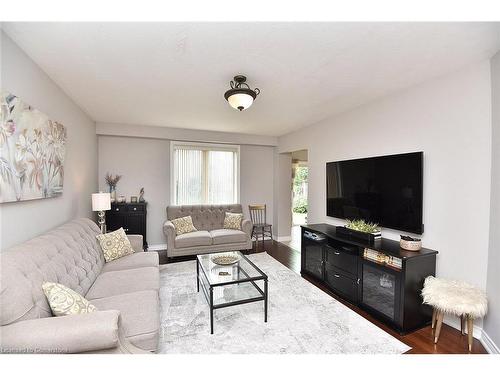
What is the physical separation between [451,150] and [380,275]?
143 cm

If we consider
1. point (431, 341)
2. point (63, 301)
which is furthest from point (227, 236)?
point (431, 341)

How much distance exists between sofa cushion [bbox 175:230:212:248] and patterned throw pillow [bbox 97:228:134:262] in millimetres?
1103

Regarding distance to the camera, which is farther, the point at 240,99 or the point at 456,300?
the point at 240,99

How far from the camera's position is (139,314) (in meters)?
1.59

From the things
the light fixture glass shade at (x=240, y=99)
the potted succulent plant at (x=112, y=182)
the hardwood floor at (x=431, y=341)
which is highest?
the light fixture glass shade at (x=240, y=99)

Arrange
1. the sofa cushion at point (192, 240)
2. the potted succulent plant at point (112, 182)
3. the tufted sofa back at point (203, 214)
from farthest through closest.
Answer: the tufted sofa back at point (203, 214)
the potted succulent plant at point (112, 182)
the sofa cushion at point (192, 240)

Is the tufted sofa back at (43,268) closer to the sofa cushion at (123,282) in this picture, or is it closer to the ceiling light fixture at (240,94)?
the sofa cushion at (123,282)

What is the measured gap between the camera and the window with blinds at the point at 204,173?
4.93 meters

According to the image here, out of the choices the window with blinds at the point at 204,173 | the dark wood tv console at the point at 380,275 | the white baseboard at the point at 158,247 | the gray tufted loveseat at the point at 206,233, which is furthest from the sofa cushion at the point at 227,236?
the dark wood tv console at the point at 380,275

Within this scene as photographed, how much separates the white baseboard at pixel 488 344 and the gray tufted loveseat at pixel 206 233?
127 inches

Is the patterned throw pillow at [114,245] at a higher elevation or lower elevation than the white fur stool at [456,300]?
higher

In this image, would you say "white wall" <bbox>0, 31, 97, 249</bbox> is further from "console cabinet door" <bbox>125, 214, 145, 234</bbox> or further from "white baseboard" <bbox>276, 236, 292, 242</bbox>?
"white baseboard" <bbox>276, 236, 292, 242</bbox>

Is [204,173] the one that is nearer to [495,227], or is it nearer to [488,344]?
[495,227]

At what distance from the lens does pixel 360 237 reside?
268 centimetres
